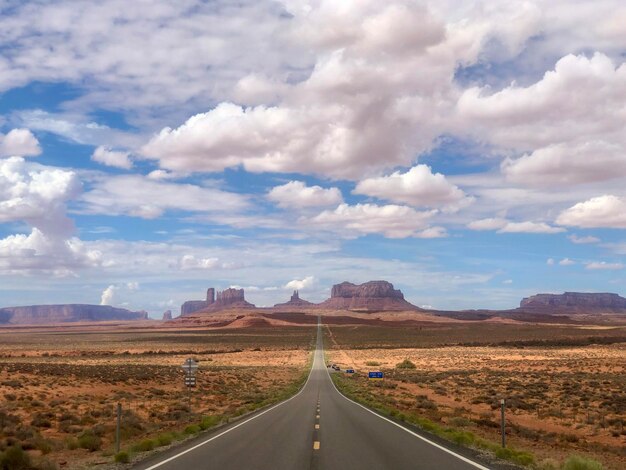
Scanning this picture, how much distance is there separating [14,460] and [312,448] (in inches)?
292

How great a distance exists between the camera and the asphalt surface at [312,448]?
13.3m

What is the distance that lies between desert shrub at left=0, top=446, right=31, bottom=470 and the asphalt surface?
256cm

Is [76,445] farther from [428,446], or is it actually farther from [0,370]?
[0,370]

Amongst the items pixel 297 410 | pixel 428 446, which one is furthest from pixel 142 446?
pixel 297 410

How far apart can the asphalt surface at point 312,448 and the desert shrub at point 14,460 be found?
2.56 m

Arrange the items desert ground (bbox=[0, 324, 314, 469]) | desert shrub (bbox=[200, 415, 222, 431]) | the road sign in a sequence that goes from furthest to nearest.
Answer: the road sign
desert shrub (bbox=[200, 415, 222, 431])
desert ground (bbox=[0, 324, 314, 469])

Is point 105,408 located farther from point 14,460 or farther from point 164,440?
point 14,460

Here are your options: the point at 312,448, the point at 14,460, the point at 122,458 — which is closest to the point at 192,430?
the point at 122,458

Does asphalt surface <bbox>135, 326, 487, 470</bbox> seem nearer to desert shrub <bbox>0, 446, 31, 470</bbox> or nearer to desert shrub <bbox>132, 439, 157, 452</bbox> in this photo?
desert shrub <bbox>132, 439, 157, 452</bbox>

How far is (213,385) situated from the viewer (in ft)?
159

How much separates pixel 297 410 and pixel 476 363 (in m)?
48.9

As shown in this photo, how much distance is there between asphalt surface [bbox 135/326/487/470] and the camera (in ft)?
43.6

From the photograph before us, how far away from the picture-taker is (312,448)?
16.0 meters

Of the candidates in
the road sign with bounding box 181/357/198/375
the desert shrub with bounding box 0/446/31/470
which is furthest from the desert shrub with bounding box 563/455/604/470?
the road sign with bounding box 181/357/198/375
